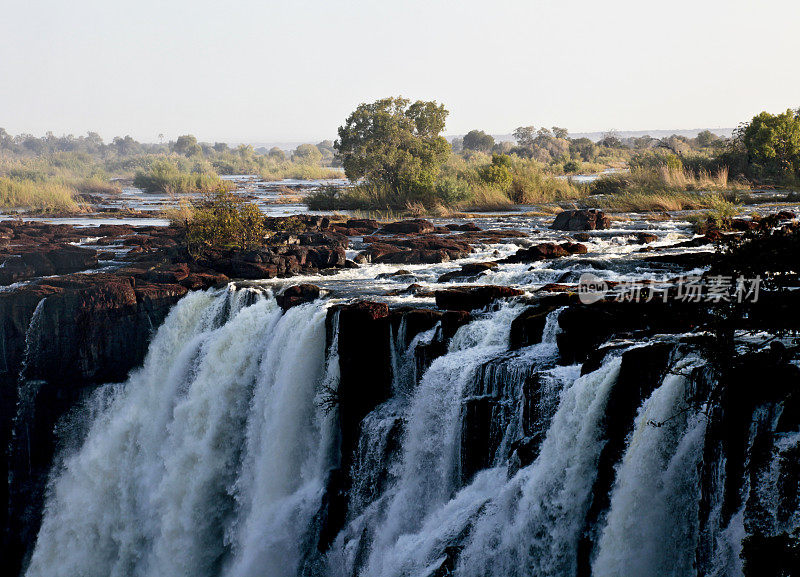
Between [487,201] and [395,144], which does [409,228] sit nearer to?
[487,201]

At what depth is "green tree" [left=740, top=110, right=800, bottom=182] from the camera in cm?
3161

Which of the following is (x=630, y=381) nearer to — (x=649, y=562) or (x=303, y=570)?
(x=649, y=562)

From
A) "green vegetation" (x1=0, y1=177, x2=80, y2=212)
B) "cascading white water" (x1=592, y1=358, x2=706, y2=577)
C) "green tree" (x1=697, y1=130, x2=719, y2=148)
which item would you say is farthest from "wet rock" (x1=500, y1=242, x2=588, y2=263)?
"green tree" (x1=697, y1=130, x2=719, y2=148)

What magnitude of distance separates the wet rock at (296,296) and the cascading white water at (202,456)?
25cm

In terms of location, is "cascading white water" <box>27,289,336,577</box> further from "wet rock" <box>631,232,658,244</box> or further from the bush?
"wet rock" <box>631,232,658,244</box>

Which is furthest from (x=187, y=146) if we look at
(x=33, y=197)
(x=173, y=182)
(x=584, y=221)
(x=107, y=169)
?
(x=584, y=221)

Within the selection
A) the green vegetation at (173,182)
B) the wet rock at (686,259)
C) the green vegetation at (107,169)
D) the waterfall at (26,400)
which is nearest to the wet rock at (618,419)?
the wet rock at (686,259)

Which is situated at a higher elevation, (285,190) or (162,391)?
(285,190)

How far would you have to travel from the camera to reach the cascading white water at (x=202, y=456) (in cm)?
1310

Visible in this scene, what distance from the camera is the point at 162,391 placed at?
15.8 m

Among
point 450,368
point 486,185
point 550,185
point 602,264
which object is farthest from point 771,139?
point 450,368

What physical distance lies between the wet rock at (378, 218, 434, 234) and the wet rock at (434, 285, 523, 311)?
12.3 m

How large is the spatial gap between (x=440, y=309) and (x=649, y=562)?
6.80 m

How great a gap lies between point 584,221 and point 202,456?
1448 cm
